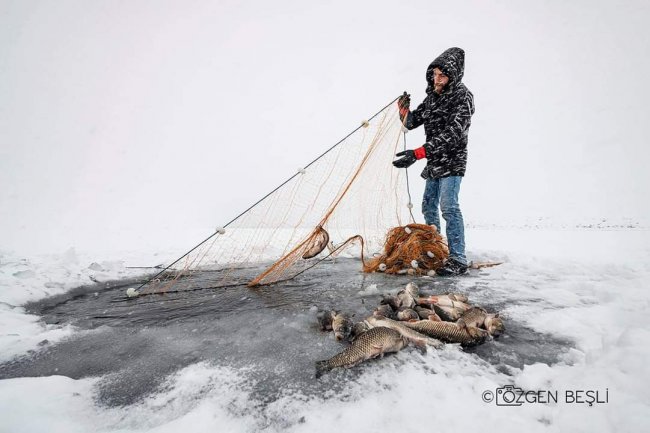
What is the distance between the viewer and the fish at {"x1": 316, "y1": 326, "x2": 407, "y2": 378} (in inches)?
64.9

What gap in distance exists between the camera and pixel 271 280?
14.6ft

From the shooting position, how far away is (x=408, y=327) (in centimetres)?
204

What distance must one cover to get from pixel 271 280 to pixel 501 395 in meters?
3.59

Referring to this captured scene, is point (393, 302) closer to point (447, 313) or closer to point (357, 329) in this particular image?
point (447, 313)

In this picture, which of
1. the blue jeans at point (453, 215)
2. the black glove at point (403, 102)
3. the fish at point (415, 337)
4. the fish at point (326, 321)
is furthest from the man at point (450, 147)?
the fish at point (326, 321)

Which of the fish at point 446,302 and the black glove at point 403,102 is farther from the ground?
the black glove at point 403,102

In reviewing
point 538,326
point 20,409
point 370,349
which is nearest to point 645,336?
point 538,326

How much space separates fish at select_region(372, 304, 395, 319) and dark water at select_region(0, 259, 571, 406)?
237 millimetres

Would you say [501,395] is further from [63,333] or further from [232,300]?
[63,333]

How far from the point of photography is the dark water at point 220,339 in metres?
1.63

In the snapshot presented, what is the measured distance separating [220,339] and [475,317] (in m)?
2.08

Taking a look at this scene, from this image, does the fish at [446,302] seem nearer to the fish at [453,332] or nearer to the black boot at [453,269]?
the fish at [453,332]

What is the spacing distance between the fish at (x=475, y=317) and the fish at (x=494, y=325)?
0.09 feet

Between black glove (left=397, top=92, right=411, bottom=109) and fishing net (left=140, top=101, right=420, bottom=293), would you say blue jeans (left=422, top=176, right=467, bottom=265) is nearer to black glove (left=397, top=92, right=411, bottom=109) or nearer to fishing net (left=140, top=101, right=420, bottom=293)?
fishing net (left=140, top=101, right=420, bottom=293)
